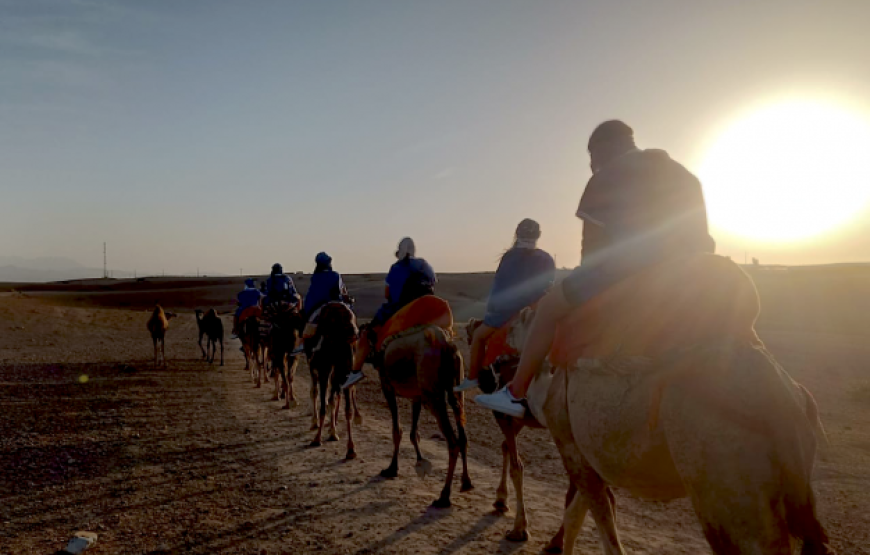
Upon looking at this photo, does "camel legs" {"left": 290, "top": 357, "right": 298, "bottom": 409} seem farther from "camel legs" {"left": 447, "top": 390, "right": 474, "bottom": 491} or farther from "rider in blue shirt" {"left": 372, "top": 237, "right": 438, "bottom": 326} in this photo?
"camel legs" {"left": 447, "top": 390, "right": 474, "bottom": 491}

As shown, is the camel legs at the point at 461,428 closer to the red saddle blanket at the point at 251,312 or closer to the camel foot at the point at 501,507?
the camel foot at the point at 501,507

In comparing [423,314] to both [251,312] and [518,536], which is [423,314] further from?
[251,312]

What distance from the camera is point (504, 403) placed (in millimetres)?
4566

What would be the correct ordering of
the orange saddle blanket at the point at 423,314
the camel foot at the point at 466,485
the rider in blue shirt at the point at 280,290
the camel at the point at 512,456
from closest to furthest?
1. the camel at the point at 512,456
2. the camel foot at the point at 466,485
3. the orange saddle blanket at the point at 423,314
4. the rider in blue shirt at the point at 280,290

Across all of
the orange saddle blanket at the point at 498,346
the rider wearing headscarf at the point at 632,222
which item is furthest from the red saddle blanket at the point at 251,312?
the rider wearing headscarf at the point at 632,222

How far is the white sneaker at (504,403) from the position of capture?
14.6 feet

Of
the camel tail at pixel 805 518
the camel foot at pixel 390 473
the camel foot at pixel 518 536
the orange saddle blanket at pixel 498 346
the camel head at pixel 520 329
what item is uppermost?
the camel head at pixel 520 329

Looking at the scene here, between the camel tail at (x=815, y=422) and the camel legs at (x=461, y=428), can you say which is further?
the camel legs at (x=461, y=428)

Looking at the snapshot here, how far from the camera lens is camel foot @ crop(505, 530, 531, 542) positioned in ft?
20.1

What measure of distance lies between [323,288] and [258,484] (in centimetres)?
416

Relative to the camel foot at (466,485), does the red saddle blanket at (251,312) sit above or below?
above

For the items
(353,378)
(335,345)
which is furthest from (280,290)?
(353,378)

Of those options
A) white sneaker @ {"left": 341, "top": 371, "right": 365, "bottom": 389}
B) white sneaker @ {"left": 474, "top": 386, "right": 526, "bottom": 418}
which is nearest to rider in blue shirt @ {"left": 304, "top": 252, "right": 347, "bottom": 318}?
white sneaker @ {"left": 341, "top": 371, "right": 365, "bottom": 389}

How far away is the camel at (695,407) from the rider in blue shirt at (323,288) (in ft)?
25.3
